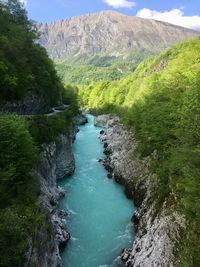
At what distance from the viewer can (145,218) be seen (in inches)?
1289

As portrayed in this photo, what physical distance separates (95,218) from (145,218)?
21.1 feet

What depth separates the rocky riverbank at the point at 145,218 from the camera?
25703mm

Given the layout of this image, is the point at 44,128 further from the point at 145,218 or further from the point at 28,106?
the point at 145,218

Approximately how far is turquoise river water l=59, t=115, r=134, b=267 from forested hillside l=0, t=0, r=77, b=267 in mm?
5293

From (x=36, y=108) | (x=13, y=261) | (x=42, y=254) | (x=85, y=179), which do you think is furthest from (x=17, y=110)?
(x=13, y=261)

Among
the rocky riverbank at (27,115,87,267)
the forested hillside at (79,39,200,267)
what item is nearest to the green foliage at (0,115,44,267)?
the rocky riverbank at (27,115,87,267)

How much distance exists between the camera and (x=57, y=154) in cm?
5031

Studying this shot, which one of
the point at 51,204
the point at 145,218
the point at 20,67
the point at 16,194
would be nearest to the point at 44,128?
the point at 51,204

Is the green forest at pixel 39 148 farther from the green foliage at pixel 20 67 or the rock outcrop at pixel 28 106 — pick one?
the rock outcrop at pixel 28 106

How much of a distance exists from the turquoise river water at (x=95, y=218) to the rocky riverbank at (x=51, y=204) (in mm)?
1098

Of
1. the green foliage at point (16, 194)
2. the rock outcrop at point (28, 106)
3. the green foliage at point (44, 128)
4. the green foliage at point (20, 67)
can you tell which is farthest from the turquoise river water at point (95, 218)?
the green foliage at point (20, 67)

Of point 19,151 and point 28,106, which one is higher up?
point 28,106

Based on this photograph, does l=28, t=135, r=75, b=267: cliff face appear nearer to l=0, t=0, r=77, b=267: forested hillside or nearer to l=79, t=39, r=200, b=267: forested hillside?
l=0, t=0, r=77, b=267: forested hillside

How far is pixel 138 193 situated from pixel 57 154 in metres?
14.3
